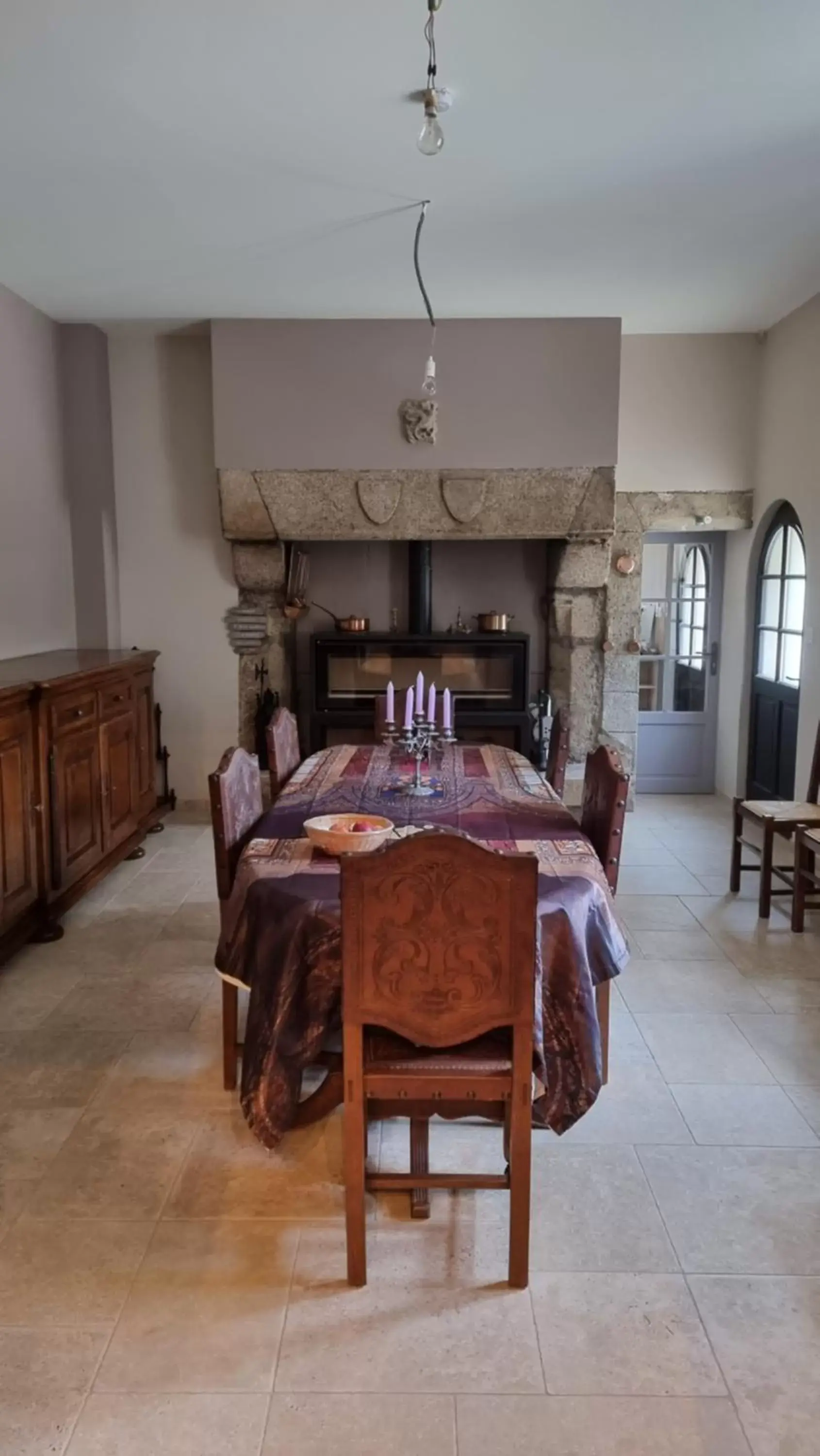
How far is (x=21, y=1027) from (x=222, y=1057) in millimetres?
691

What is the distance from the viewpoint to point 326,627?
5582mm

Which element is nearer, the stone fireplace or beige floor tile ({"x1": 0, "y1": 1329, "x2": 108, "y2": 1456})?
beige floor tile ({"x1": 0, "y1": 1329, "x2": 108, "y2": 1456})

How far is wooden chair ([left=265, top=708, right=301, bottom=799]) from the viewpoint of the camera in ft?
10.5

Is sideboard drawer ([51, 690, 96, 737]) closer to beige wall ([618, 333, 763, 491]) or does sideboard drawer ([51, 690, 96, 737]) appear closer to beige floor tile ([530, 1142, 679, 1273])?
beige floor tile ([530, 1142, 679, 1273])

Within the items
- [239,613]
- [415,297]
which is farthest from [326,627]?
[415,297]

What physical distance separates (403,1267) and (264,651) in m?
3.94

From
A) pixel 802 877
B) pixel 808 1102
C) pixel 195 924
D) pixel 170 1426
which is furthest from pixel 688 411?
pixel 170 1426

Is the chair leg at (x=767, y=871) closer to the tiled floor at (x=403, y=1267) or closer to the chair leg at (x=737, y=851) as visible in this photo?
the chair leg at (x=737, y=851)

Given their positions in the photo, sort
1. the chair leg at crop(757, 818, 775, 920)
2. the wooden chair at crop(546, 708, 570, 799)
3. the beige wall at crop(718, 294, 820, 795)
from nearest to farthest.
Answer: the wooden chair at crop(546, 708, 570, 799) → the chair leg at crop(757, 818, 775, 920) → the beige wall at crop(718, 294, 820, 795)

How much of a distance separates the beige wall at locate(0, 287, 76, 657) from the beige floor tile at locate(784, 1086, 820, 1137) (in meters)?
3.62

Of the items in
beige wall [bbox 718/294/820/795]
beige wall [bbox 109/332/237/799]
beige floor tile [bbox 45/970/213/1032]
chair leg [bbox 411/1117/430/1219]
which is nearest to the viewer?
chair leg [bbox 411/1117/430/1219]

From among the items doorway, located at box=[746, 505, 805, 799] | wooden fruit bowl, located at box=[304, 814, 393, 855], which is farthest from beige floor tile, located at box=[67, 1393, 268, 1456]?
doorway, located at box=[746, 505, 805, 799]

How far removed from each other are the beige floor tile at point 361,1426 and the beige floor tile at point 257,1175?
1.52 ft

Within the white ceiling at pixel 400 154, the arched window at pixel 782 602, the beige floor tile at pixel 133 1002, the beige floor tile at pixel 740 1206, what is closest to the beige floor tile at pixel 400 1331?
the beige floor tile at pixel 740 1206
